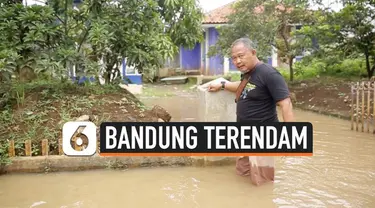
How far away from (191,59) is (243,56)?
72.3ft

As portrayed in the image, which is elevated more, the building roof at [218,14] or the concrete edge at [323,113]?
the building roof at [218,14]

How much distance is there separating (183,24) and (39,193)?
18.7 ft

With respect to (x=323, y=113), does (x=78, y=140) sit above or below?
above

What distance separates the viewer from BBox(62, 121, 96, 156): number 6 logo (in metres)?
5.58

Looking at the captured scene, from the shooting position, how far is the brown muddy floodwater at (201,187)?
4.83 m

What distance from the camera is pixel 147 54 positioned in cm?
838

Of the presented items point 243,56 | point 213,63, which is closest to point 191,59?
point 213,63

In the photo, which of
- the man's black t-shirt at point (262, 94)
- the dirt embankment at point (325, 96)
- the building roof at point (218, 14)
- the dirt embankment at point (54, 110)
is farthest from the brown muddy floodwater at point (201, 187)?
the building roof at point (218, 14)

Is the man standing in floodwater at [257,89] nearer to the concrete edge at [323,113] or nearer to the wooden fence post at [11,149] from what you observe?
the wooden fence post at [11,149]

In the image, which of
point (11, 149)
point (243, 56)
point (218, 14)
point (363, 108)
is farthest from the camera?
point (218, 14)

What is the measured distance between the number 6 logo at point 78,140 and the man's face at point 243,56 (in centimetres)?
211

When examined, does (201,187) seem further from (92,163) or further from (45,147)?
(45,147)

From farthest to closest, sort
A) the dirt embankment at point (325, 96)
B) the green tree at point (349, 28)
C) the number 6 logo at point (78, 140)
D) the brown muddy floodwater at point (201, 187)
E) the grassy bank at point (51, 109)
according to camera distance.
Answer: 1. the green tree at point (349, 28)
2. the dirt embankment at point (325, 96)
3. the grassy bank at point (51, 109)
4. the number 6 logo at point (78, 140)
5. the brown muddy floodwater at point (201, 187)

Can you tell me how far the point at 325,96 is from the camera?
44.7 feet
